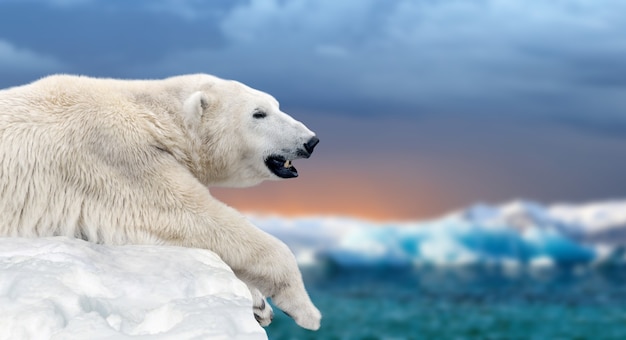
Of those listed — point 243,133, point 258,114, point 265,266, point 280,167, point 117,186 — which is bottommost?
point 265,266

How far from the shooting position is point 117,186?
177 inches

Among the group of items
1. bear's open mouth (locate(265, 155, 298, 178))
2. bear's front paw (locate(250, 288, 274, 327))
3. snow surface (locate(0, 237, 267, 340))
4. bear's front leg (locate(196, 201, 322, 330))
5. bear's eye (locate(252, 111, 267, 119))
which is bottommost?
snow surface (locate(0, 237, 267, 340))

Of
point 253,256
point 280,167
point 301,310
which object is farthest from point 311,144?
point 301,310

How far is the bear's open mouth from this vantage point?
5082mm

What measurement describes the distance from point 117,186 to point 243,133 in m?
0.94

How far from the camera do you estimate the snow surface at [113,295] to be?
10.3 ft

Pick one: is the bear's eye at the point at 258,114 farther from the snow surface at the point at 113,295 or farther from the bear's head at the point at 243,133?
the snow surface at the point at 113,295

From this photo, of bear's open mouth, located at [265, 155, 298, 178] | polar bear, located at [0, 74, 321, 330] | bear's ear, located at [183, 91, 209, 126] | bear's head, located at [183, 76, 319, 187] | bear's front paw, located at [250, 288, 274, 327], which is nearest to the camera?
bear's front paw, located at [250, 288, 274, 327]

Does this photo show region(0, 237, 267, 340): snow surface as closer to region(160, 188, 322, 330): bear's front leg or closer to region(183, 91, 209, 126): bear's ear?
region(160, 188, 322, 330): bear's front leg

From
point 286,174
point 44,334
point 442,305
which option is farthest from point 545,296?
point 44,334

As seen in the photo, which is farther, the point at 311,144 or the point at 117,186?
the point at 311,144

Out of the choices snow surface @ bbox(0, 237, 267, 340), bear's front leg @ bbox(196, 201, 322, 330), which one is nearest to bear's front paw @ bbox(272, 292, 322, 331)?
bear's front leg @ bbox(196, 201, 322, 330)

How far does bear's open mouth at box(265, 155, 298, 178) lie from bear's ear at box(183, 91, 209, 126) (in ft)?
1.88

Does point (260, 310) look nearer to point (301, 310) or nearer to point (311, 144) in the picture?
point (301, 310)
